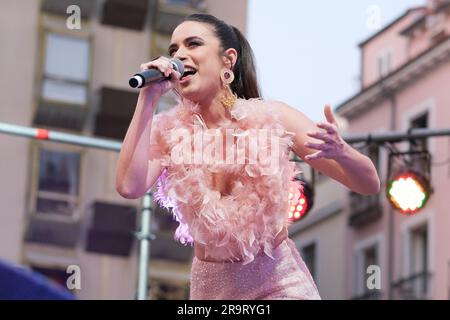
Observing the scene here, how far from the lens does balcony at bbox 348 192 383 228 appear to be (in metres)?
27.9

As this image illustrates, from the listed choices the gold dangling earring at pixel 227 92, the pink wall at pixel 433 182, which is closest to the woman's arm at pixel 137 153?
the gold dangling earring at pixel 227 92

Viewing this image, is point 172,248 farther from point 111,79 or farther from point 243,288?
point 243,288

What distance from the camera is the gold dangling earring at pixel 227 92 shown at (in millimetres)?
4223

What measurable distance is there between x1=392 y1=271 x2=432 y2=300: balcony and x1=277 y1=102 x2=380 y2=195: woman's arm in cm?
2166

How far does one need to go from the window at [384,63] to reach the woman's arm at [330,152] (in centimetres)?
2435

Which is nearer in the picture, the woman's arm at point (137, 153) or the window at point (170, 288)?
the woman's arm at point (137, 153)

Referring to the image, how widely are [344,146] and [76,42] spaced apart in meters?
18.0

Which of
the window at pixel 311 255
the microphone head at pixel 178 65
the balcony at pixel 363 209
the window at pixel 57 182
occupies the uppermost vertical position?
the balcony at pixel 363 209

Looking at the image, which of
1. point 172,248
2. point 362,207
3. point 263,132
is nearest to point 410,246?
point 362,207

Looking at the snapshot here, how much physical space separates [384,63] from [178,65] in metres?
24.8

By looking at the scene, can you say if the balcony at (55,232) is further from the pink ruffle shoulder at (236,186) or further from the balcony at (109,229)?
the pink ruffle shoulder at (236,186)

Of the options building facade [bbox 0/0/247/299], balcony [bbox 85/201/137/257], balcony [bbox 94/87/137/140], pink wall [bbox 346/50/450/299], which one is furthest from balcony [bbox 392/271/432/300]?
balcony [bbox 94/87/137/140]

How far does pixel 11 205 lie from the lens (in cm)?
2100

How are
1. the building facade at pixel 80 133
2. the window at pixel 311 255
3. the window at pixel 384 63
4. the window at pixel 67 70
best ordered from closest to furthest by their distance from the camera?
the building facade at pixel 80 133 < the window at pixel 67 70 < the window at pixel 384 63 < the window at pixel 311 255
